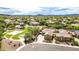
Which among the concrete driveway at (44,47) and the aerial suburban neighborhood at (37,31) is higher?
the aerial suburban neighborhood at (37,31)

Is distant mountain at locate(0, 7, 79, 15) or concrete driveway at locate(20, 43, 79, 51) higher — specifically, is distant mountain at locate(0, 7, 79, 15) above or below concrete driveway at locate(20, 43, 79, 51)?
above

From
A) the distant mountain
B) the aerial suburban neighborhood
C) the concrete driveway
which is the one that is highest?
the distant mountain

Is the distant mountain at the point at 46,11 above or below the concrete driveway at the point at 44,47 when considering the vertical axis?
above

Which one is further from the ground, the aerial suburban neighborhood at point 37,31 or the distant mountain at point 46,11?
the distant mountain at point 46,11

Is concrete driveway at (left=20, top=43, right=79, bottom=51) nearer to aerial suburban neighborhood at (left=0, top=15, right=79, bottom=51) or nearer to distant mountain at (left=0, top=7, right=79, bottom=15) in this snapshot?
aerial suburban neighborhood at (left=0, top=15, right=79, bottom=51)

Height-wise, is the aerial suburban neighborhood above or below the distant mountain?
below

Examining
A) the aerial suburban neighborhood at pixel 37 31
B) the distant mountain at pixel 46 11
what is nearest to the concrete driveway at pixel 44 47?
the aerial suburban neighborhood at pixel 37 31

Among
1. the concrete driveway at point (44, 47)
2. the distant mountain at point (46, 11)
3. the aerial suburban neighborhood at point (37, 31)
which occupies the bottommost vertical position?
the concrete driveway at point (44, 47)

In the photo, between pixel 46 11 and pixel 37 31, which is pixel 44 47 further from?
pixel 46 11

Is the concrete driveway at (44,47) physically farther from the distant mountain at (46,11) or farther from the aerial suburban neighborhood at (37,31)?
the distant mountain at (46,11)

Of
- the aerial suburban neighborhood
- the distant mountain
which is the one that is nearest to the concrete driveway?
the aerial suburban neighborhood
